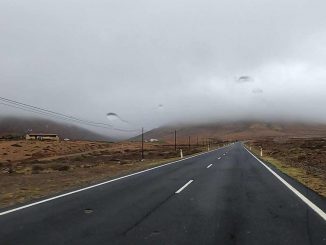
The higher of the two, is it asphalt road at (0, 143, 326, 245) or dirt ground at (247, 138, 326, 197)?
dirt ground at (247, 138, 326, 197)

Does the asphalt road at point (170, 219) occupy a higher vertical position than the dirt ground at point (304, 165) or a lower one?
lower

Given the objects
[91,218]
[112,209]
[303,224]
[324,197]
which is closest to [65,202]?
[112,209]

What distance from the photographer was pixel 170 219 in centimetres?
958

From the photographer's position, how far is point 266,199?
42.3ft

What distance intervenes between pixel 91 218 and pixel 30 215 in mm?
1595

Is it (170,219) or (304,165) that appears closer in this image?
(170,219)

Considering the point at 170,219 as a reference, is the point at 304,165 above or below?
above

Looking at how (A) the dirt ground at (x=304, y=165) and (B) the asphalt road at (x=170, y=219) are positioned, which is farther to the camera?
(A) the dirt ground at (x=304, y=165)

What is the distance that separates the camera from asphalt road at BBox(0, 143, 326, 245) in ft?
25.3

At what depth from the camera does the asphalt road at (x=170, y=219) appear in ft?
25.3

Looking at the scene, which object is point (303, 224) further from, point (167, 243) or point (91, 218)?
point (91, 218)

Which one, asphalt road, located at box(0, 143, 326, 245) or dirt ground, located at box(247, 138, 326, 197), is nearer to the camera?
asphalt road, located at box(0, 143, 326, 245)

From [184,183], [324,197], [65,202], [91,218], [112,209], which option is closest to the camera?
[91,218]

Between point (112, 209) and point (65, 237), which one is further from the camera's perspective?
point (112, 209)
